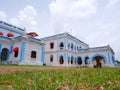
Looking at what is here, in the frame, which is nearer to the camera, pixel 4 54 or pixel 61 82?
pixel 61 82

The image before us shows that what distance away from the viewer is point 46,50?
93.9 feet

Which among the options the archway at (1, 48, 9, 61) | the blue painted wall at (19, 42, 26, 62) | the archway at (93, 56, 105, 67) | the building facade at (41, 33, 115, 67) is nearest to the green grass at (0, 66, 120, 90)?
the blue painted wall at (19, 42, 26, 62)

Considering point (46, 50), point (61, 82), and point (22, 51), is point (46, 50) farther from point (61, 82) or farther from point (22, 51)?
point (61, 82)

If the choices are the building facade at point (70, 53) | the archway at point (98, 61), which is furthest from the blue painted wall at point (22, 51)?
the archway at point (98, 61)

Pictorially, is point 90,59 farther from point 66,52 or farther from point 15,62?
point 15,62

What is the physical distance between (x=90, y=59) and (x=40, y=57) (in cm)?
1329

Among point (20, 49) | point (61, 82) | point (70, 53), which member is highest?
point (70, 53)

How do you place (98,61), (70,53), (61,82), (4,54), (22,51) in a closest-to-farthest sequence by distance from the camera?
(61,82)
(22,51)
(4,54)
(70,53)
(98,61)

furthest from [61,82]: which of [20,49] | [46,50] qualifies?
[46,50]

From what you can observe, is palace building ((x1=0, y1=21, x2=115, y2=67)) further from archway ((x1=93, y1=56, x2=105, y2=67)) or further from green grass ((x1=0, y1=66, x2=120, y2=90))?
green grass ((x1=0, y1=66, x2=120, y2=90))

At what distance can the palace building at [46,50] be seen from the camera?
16.3 m

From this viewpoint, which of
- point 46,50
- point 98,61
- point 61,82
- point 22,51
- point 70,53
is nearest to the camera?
point 61,82

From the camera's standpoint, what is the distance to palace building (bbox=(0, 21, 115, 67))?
16312mm

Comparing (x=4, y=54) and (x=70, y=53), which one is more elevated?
(x=70, y=53)
